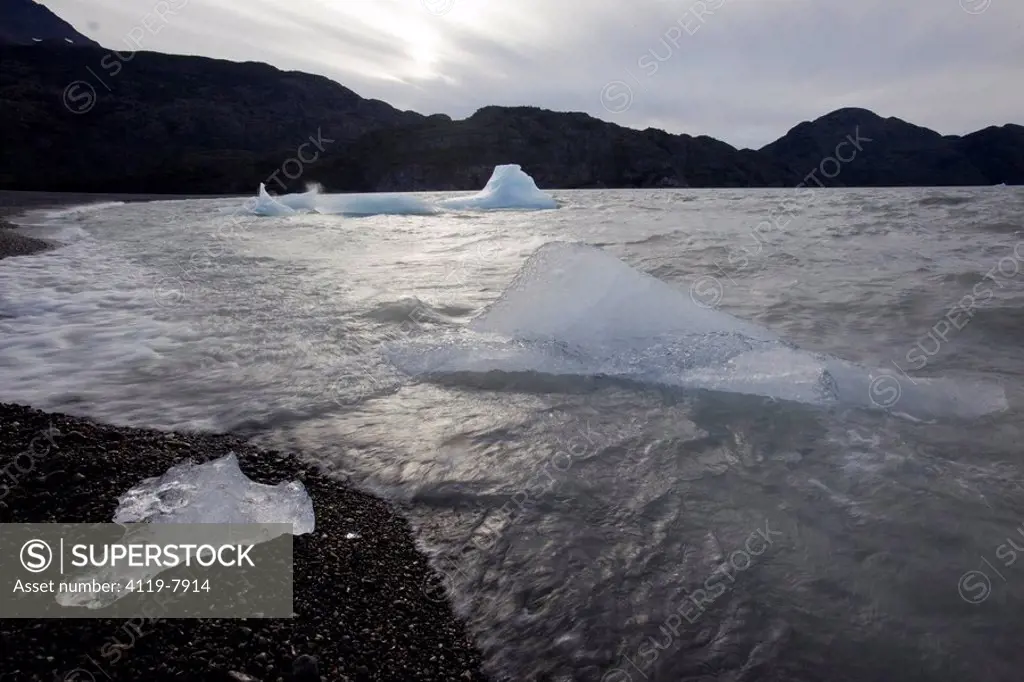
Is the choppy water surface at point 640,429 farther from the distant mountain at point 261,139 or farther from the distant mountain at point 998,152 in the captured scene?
the distant mountain at point 998,152

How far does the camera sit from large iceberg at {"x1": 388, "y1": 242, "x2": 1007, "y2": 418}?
5160 millimetres

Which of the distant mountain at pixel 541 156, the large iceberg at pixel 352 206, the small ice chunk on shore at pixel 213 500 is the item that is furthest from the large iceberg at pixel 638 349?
the distant mountain at pixel 541 156

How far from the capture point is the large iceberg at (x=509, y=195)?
126 ft

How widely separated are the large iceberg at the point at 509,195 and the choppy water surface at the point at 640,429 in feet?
94.2

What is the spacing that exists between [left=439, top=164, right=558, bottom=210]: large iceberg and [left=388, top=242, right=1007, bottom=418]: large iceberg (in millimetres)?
31890

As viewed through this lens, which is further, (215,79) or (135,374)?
(215,79)

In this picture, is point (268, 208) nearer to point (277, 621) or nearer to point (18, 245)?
point (18, 245)

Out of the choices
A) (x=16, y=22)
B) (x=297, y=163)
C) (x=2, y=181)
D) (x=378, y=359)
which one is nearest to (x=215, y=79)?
(x=297, y=163)

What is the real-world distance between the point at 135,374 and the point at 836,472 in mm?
6131

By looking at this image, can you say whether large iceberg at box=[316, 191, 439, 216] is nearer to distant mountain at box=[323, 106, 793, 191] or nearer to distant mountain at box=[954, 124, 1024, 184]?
distant mountain at box=[323, 106, 793, 191]

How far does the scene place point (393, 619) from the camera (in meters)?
2.45

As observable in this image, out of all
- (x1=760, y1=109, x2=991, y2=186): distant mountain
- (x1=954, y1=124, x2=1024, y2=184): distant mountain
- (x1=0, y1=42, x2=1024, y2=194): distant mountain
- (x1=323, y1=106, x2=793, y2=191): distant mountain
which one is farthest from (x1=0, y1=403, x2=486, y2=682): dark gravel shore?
(x1=954, y1=124, x2=1024, y2=184): distant mountain

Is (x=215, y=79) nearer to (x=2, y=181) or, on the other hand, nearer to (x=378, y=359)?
(x=2, y=181)

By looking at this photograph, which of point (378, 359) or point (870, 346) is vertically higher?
point (870, 346)
